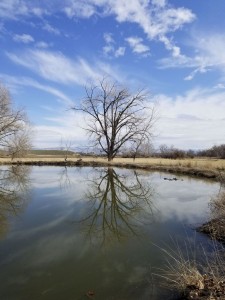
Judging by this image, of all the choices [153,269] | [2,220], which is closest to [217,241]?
[153,269]

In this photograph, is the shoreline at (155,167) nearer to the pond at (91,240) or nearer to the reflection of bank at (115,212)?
the reflection of bank at (115,212)

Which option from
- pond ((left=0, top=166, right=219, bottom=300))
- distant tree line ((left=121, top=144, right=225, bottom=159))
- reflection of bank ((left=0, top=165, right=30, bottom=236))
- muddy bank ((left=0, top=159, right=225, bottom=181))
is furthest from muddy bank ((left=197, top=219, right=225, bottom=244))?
distant tree line ((left=121, top=144, right=225, bottom=159))

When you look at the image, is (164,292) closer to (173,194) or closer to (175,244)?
(175,244)

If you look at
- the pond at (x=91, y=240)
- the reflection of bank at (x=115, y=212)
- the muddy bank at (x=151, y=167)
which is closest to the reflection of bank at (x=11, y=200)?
the pond at (x=91, y=240)

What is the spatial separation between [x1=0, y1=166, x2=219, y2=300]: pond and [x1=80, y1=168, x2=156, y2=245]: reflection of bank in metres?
0.03

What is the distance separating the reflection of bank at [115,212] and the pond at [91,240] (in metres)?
0.03

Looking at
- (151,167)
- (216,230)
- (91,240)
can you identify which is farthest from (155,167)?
(91,240)

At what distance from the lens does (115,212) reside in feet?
40.3

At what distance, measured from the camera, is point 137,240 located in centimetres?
881

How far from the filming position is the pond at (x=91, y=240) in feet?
19.1

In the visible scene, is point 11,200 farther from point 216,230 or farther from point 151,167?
point 151,167

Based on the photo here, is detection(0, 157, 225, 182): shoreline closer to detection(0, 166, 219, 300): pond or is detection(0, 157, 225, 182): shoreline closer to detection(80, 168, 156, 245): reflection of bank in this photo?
detection(80, 168, 156, 245): reflection of bank

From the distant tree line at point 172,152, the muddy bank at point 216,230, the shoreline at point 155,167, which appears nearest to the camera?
the muddy bank at point 216,230

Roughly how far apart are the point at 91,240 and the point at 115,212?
3697 millimetres
